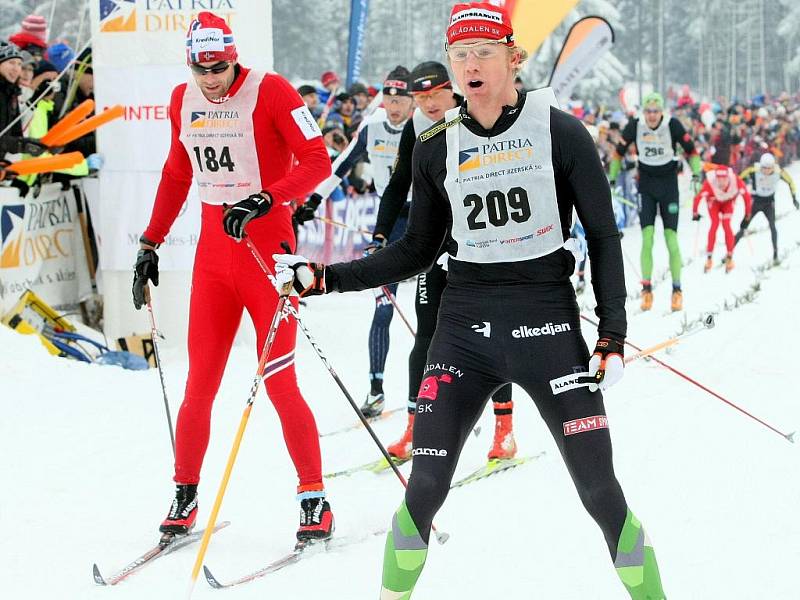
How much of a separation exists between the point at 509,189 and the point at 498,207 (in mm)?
62

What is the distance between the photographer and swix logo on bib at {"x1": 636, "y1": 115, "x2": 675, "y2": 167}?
10586 millimetres

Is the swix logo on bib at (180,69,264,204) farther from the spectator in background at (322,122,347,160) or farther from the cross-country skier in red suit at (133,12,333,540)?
the spectator in background at (322,122,347,160)

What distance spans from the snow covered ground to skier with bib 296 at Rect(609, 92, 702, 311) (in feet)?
6.47

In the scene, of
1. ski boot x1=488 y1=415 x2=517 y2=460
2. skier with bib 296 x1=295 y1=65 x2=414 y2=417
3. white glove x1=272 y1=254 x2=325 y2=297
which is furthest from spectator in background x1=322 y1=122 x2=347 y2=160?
white glove x1=272 y1=254 x2=325 y2=297

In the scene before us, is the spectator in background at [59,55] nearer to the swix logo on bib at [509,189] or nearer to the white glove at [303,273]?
the white glove at [303,273]

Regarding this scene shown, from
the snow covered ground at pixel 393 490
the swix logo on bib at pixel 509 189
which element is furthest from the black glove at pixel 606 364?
the snow covered ground at pixel 393 490

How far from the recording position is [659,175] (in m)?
10.6

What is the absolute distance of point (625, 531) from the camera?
2.98 meters

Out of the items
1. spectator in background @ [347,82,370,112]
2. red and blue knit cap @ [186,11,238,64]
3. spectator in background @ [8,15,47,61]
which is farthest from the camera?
spectator in background @ [347,82,370,112]

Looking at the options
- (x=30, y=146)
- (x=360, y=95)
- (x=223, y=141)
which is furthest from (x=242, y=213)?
(x=360, y=95)

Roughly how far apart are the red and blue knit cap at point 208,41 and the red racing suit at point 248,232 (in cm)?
20

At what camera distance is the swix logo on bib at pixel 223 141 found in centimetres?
443

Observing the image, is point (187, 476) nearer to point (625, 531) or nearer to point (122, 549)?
point (122, 549)

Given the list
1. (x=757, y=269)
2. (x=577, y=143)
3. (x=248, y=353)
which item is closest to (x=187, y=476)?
(x=577, y=143)
